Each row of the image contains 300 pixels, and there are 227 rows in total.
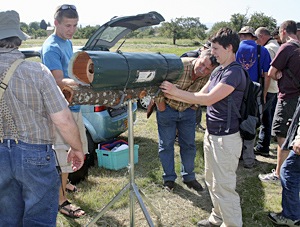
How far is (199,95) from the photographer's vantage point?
2.92 meters

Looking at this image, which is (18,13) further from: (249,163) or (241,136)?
(249,163)

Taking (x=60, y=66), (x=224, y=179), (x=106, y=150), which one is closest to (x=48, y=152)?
(x=60, y=66)

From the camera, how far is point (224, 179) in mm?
3059

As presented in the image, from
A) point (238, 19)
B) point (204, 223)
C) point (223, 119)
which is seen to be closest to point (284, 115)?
point (223, 119)

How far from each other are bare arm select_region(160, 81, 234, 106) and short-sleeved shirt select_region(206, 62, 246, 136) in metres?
0.06

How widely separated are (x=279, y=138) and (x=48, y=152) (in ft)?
10.7

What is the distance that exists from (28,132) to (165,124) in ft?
7.08

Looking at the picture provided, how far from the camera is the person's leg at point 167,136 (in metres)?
3.99

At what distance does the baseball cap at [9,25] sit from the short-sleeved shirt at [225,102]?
1658 millimetres

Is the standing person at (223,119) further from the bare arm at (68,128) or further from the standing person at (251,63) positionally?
the standing person at (251,63)

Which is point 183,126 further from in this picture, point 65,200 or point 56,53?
point 56,53

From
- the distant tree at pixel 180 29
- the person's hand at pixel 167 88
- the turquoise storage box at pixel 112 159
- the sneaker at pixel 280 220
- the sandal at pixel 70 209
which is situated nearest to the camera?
the person's hand at pixel 167 88

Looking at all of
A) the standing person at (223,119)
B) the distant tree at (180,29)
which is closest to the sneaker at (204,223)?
the standing person at (223,119)

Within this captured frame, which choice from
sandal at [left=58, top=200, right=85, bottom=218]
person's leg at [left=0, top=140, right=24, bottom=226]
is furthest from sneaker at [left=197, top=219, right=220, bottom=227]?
person's leg at [left=0, top=140, right=24, bottom=226]
